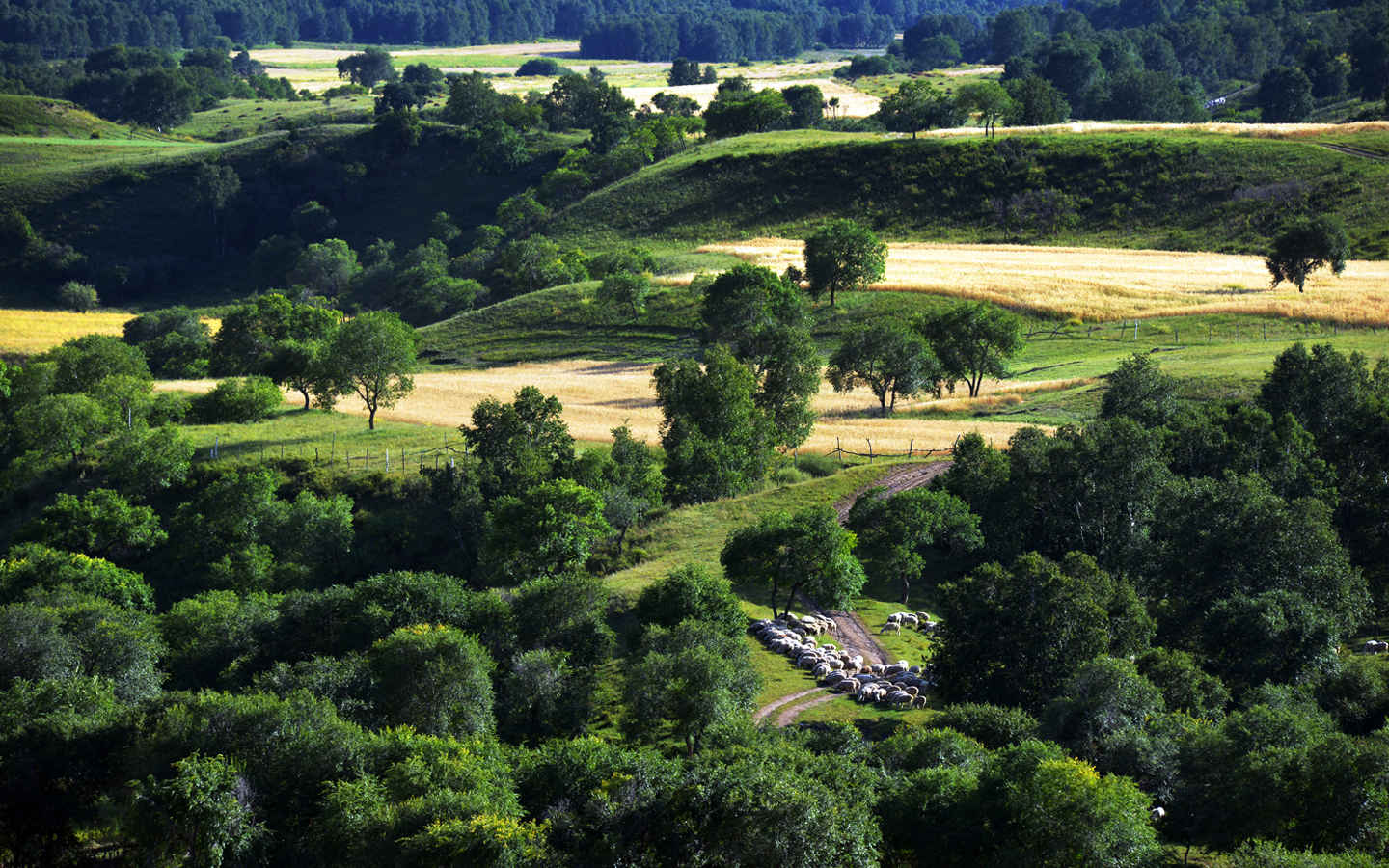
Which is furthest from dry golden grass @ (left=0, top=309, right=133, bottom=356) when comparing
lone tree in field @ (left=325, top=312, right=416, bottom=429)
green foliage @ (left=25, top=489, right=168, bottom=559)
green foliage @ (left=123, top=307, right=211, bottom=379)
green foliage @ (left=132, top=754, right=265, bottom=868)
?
green foliage @ (left=132, top=754, right=265, bottom=868)

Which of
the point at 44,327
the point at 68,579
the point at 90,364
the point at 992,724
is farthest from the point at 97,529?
the point at 44,327

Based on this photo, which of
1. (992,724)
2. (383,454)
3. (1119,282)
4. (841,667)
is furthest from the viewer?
(1119,282)

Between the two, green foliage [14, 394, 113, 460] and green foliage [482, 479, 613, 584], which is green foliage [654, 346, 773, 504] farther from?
green foliage [14, 394, 113, 460]

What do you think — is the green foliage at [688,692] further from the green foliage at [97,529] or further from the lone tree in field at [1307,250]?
the lone tree in field at [1307,250]

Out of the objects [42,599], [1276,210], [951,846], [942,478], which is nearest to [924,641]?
[942,478]

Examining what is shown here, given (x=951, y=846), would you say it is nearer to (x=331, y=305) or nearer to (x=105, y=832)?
(x=105, y=832)

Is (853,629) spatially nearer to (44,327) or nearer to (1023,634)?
(1023,634)
